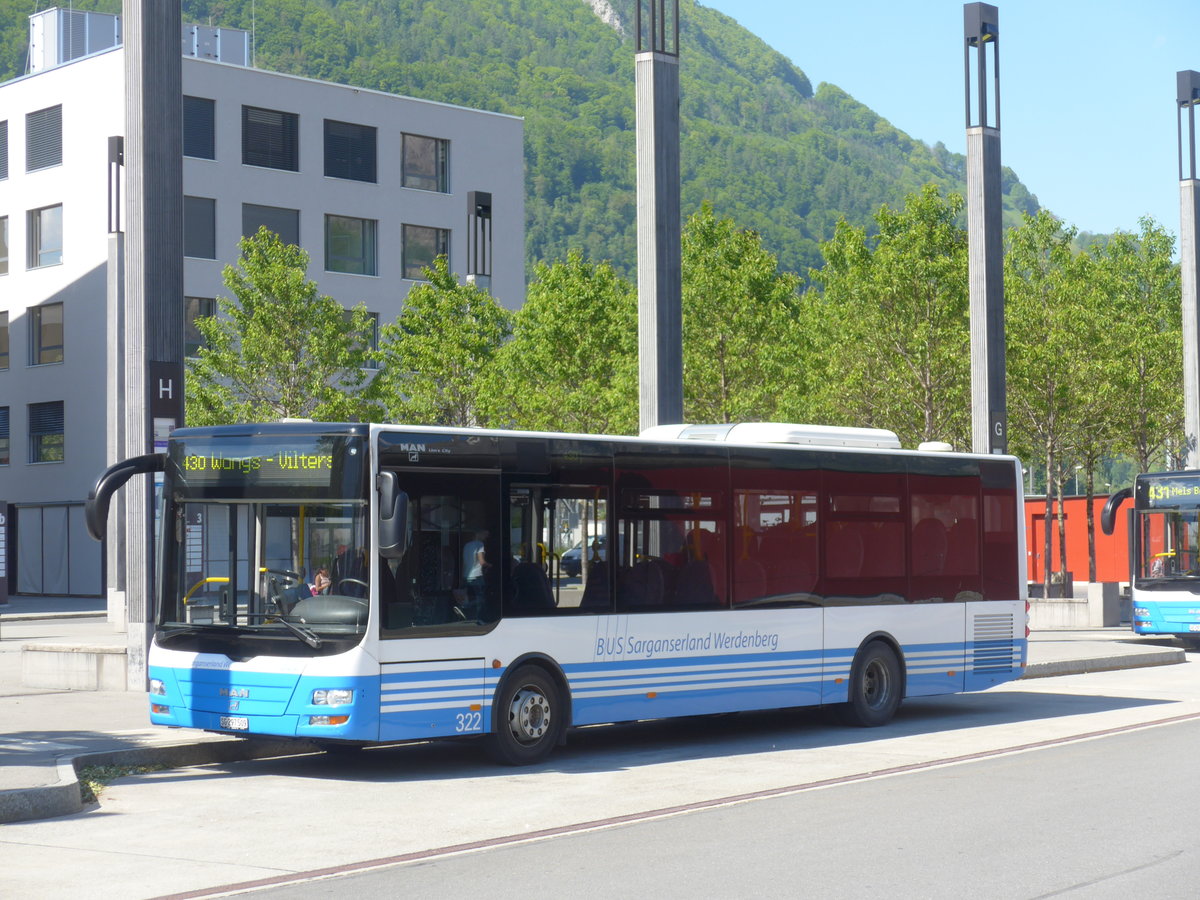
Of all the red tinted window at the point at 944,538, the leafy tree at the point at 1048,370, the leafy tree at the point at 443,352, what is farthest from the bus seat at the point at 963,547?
the leafy tree at the point at 443,352

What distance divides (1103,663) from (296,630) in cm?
1506

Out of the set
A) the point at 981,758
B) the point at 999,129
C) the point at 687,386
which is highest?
the point at 999,129

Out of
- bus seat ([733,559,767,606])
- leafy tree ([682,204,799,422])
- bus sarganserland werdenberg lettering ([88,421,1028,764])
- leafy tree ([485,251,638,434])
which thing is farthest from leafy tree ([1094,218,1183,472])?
bus seat ([733,559,767,606])

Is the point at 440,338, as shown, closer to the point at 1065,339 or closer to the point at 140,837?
the point at 1065,339

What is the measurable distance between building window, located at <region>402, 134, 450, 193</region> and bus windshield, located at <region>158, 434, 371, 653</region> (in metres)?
45.5

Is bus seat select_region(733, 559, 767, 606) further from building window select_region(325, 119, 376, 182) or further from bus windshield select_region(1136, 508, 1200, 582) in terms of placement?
building window select_region(325, 119, 376, 182)

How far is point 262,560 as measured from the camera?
12883mm

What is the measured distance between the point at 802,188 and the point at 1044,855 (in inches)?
6292

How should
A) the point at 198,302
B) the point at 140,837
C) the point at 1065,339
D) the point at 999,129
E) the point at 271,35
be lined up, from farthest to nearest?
the point at 271,35 < the point at 198,302 < the point at 1065,339 < the point at 999,129 < the point at 140,837

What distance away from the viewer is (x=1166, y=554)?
28.9 m

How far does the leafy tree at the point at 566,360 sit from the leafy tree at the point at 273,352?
12.9 ft

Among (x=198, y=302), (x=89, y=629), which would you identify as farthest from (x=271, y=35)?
(x=89, y=629)

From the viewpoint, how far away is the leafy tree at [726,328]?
3778 centimetres

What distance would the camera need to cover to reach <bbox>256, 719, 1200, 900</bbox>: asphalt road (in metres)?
8.31
